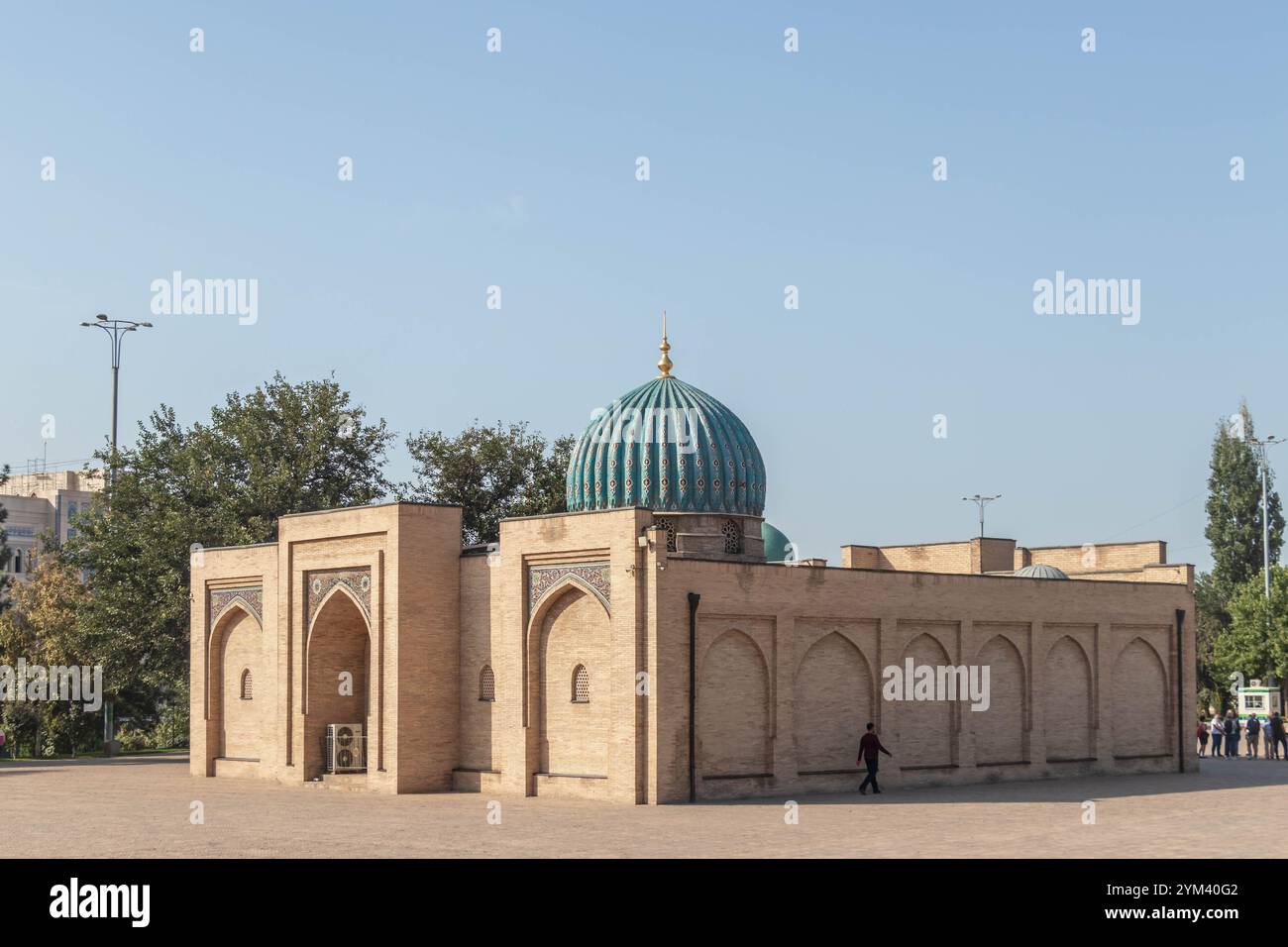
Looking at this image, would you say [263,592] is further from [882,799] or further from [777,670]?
[882,799]

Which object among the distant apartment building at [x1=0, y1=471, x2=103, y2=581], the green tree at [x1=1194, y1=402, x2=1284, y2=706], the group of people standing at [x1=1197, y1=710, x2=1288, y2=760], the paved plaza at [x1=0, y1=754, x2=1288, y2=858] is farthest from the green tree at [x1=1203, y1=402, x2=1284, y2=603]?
the distant apartment building at [x1=0, y1=471, x2=103, y2=581]

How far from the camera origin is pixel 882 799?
28266mm

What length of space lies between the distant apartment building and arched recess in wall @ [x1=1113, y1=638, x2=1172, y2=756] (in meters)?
68.2

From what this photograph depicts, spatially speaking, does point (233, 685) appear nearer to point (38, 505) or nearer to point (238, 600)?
point (238, 600)

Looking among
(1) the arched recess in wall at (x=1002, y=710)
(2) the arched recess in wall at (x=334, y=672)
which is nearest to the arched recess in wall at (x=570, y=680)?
(2) the arched recess in wall at (x=334, y=672)

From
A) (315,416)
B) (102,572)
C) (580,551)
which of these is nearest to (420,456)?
(315,416)

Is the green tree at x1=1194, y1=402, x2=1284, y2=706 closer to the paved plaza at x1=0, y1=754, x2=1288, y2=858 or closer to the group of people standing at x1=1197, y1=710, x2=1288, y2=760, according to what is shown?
the group of people standing at x1=1197, y1=710, x2=1288, y2=760

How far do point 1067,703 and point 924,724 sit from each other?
16.0 ft

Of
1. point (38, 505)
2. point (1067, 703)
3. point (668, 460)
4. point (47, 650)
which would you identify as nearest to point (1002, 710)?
point (1067, 703)

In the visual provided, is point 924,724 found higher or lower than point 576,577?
lower

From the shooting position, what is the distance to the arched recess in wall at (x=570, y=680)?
28.4 m

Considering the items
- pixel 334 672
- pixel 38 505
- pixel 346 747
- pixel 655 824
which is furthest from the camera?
pixel 38 505

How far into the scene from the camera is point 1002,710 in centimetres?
3356

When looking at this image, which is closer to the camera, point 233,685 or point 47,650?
point 233,685
